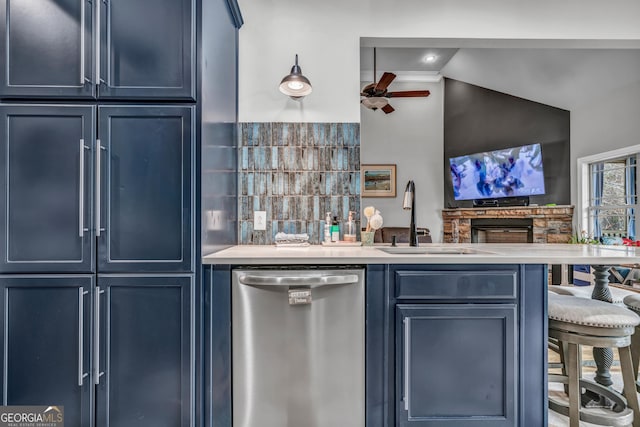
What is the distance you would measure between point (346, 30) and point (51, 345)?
235 centimetres

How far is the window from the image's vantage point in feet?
13.7

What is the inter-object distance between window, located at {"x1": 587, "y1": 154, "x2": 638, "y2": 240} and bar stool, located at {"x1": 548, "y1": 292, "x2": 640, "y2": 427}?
3457mm

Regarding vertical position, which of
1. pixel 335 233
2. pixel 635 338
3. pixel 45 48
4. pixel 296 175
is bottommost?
pixel 635 338

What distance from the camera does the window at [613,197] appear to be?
4168mm

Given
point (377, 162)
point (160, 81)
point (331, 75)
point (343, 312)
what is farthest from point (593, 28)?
point (377, 162)

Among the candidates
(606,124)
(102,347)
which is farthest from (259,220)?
(606,124)

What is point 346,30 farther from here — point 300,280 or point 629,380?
point 629,380

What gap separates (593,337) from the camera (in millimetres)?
1526

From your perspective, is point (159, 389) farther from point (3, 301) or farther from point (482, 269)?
point (482, 269)

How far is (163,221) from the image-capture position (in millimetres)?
1464

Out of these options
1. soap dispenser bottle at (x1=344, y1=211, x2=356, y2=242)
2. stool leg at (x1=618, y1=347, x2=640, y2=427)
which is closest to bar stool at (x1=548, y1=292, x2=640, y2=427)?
stool leg at (x1=618, y1=347, x2=640, y2=427)

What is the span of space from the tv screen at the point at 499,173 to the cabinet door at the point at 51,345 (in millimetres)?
5587

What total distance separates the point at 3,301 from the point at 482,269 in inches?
81.5

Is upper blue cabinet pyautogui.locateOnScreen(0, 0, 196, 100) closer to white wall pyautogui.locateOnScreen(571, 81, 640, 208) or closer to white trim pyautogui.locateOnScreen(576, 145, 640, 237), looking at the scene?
white wall pyautogui.locateOnScreen(571, 81, 640, 208)
